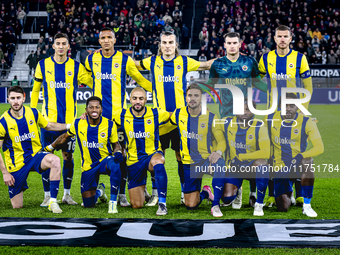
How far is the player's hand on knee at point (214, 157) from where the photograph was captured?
4848 millimetres

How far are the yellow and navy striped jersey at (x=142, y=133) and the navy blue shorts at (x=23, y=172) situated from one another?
1.03 meters

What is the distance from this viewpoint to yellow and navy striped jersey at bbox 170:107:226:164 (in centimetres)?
522

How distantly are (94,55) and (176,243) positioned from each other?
116 inches

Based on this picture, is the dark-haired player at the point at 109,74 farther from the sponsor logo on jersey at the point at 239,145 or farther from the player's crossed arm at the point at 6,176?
the sponsor logo on jersey at the point at 239,145

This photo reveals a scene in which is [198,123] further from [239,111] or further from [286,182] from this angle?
[286,182]

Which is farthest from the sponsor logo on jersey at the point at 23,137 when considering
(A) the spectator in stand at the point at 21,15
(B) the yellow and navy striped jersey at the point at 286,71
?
(A) the spectator in stand at the point at 21,15

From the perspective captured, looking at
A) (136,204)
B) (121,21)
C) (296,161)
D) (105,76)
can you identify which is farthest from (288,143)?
(121,21)

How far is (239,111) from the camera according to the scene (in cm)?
520

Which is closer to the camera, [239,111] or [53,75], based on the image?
[239,111]

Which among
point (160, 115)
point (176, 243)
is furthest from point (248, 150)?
point (176, 243)

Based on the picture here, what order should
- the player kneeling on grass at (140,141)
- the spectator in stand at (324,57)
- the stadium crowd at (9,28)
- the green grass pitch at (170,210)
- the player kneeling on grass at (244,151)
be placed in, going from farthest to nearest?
the stadium crowd at (9,28), the spectator in stand at (324,57), the player kneeling on grass at (140,141), the player kneeling on grass at (244,151), the green grass pitch at (170,210)

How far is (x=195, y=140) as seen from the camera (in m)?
5.26

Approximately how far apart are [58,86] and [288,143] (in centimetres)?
310

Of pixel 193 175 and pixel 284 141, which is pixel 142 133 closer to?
pixel 193 175
